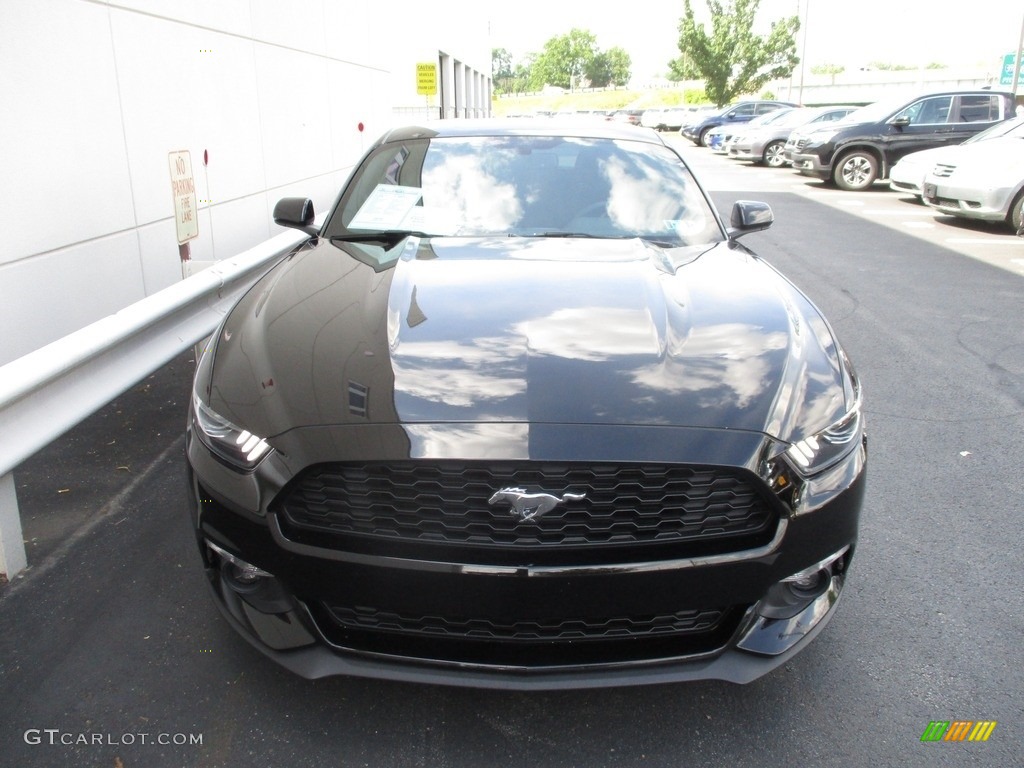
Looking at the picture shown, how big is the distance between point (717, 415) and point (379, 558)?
929mm

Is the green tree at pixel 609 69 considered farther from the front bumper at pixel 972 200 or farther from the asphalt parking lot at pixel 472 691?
the asphalt parking lot at pixel 472 691

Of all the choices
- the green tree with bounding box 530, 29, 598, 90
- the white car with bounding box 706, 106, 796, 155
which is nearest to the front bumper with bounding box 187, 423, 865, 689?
the white car with bounding box 706, 106, 796, 155

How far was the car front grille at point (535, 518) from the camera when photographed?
2.13m

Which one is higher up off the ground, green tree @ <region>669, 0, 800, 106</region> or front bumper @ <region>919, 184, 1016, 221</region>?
green tree @ <region>669, 0, 800, 106</region>

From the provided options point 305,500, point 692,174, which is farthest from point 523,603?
point 692,174

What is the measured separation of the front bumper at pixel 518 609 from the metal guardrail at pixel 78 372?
3.55 ft

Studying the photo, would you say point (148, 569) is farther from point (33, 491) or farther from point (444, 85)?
point (444, 85)

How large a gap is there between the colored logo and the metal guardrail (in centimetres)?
295

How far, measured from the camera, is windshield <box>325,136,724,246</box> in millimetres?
3713

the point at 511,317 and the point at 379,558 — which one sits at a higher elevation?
the point at 511,317

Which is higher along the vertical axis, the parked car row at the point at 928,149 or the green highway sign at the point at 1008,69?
the green highway sign at the point at 1008,69

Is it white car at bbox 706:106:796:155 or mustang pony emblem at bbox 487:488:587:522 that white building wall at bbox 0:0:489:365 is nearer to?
mustang pony emblem at bbox 487:488:587:522

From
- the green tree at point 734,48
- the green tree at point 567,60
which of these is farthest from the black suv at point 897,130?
the green tree at point 567,60

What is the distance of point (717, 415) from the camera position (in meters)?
2.26
